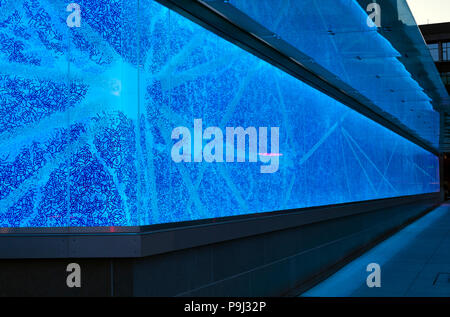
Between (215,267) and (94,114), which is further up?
(94,114)

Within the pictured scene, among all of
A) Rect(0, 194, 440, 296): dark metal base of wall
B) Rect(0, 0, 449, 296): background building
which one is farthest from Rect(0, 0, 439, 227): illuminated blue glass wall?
Rect(0, 194, 440, 296): dark metal base of wall

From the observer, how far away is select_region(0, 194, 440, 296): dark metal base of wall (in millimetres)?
4102

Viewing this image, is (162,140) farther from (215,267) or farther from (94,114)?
(215,267)

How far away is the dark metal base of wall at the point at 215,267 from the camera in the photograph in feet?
13.5

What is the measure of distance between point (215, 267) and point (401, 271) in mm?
4520

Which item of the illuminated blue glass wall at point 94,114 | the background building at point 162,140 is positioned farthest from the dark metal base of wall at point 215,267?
the illuminated blue glass wall at point 94,114

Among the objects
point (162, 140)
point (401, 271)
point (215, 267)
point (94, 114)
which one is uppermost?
point (94, 114)

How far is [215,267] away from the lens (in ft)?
16.9

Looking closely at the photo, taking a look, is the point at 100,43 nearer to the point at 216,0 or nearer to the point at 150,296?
→ the point at 216,0

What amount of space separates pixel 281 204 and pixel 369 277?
2.01m

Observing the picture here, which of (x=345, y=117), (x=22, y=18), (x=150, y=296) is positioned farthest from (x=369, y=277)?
(x=22, y=18)

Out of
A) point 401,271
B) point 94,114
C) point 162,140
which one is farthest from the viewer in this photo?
point 401,271

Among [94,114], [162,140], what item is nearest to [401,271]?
[162,140]
